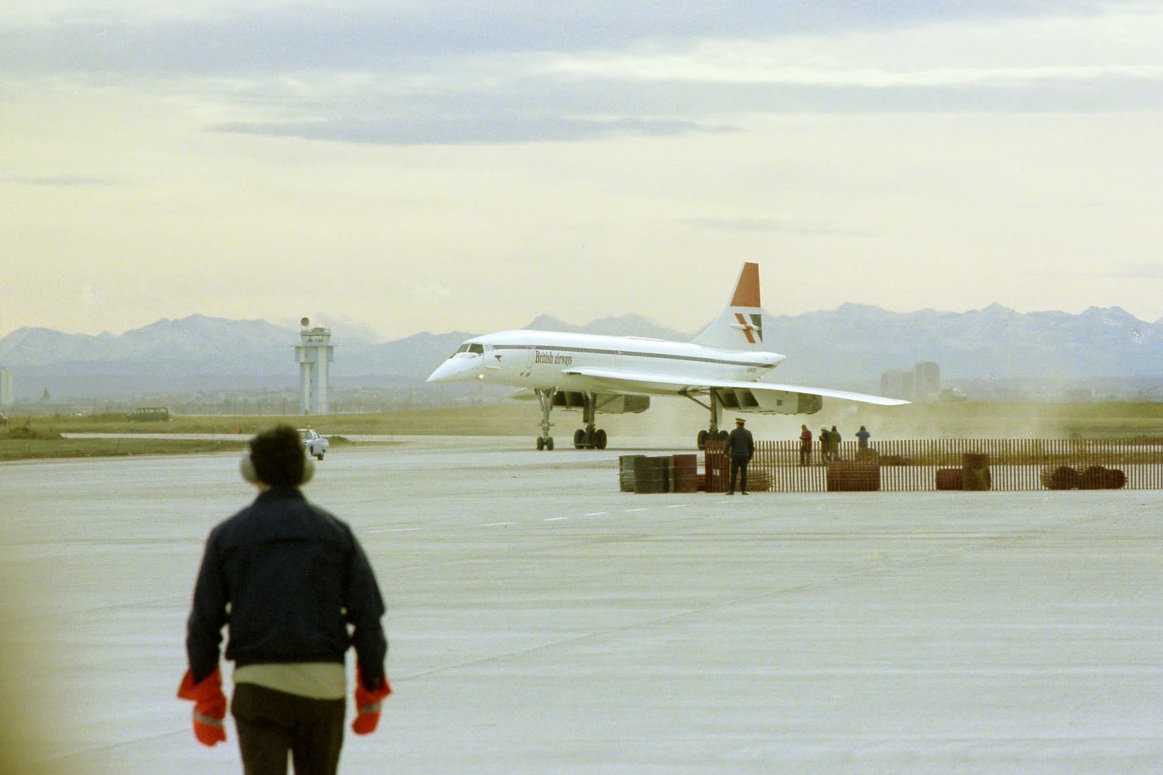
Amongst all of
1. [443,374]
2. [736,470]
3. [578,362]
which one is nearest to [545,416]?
[578,362]

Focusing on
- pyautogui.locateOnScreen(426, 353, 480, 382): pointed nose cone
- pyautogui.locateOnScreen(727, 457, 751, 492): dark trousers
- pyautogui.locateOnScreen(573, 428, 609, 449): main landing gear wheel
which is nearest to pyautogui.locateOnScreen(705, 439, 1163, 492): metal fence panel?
pyautogui.locateOnScreen(727, 457, 751, 492): dark trousers

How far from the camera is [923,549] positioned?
18938 millimetres

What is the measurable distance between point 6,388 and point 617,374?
125 feet

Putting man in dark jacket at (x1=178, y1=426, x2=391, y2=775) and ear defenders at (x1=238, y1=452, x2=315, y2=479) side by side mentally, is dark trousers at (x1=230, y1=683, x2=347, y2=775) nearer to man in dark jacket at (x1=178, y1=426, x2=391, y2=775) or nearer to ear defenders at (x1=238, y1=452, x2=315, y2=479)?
man in dark jacket at (x1=178, y1=426, x2=391, y2=775)

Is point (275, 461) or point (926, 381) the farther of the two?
point (926, 381)

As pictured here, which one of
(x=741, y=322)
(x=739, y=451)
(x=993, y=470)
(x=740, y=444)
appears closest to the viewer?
(x=740, y=444)

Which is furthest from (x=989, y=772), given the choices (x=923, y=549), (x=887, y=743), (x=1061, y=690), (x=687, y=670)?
(x=923, y=549)

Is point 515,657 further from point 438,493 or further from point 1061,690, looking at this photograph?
point 438,493

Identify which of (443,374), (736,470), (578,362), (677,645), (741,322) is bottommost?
(677,645)

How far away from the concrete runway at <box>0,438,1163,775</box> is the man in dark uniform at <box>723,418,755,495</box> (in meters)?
5.74

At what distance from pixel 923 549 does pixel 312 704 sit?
14.5 metres

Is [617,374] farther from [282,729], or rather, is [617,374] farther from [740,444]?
[282,729]

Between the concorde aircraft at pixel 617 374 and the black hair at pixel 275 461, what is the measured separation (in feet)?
155

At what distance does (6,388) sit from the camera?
23.4 m
